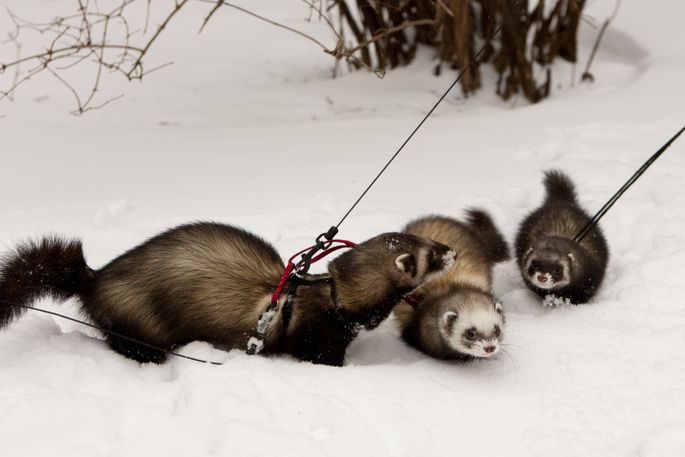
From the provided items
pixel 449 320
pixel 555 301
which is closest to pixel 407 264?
pixel 449 320

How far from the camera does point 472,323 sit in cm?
251

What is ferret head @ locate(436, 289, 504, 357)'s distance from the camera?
2.44 m

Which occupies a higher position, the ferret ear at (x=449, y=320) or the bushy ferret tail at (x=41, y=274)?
the bushy ferret tail at (x=41, y=274)

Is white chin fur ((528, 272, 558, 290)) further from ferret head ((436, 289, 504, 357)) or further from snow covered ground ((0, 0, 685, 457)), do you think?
ferret head ((436, 289, 504, 357))

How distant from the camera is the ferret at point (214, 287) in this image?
2.32 meters

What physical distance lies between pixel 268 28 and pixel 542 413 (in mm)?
5173

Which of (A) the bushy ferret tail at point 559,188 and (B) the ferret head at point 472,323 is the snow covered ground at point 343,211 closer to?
(B) the ferret head at point 472,323

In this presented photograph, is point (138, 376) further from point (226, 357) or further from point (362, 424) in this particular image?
point (362, 424)

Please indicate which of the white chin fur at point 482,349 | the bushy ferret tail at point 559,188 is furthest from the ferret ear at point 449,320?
the bushy ferret tail at point 559,188

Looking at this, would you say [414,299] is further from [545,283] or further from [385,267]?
[545,283]

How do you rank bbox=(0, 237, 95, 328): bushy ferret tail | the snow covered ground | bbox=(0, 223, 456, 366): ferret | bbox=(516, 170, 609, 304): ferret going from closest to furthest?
the snow covered ground, bbox=(0, 237, 95, 328): bushy ferret tail, bbox=(0, 223, 456, 366): ferret, bbox=(516, 170, 609, 304): ferret

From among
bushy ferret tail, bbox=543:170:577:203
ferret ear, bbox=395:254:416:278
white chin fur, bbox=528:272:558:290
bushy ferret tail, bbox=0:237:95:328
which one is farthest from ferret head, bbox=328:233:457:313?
bushy ferret tail, bbox=543:170:577:203

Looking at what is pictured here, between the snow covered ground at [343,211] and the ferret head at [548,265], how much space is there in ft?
0.43

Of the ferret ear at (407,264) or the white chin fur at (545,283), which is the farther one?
the white chin fur at (545,283)
